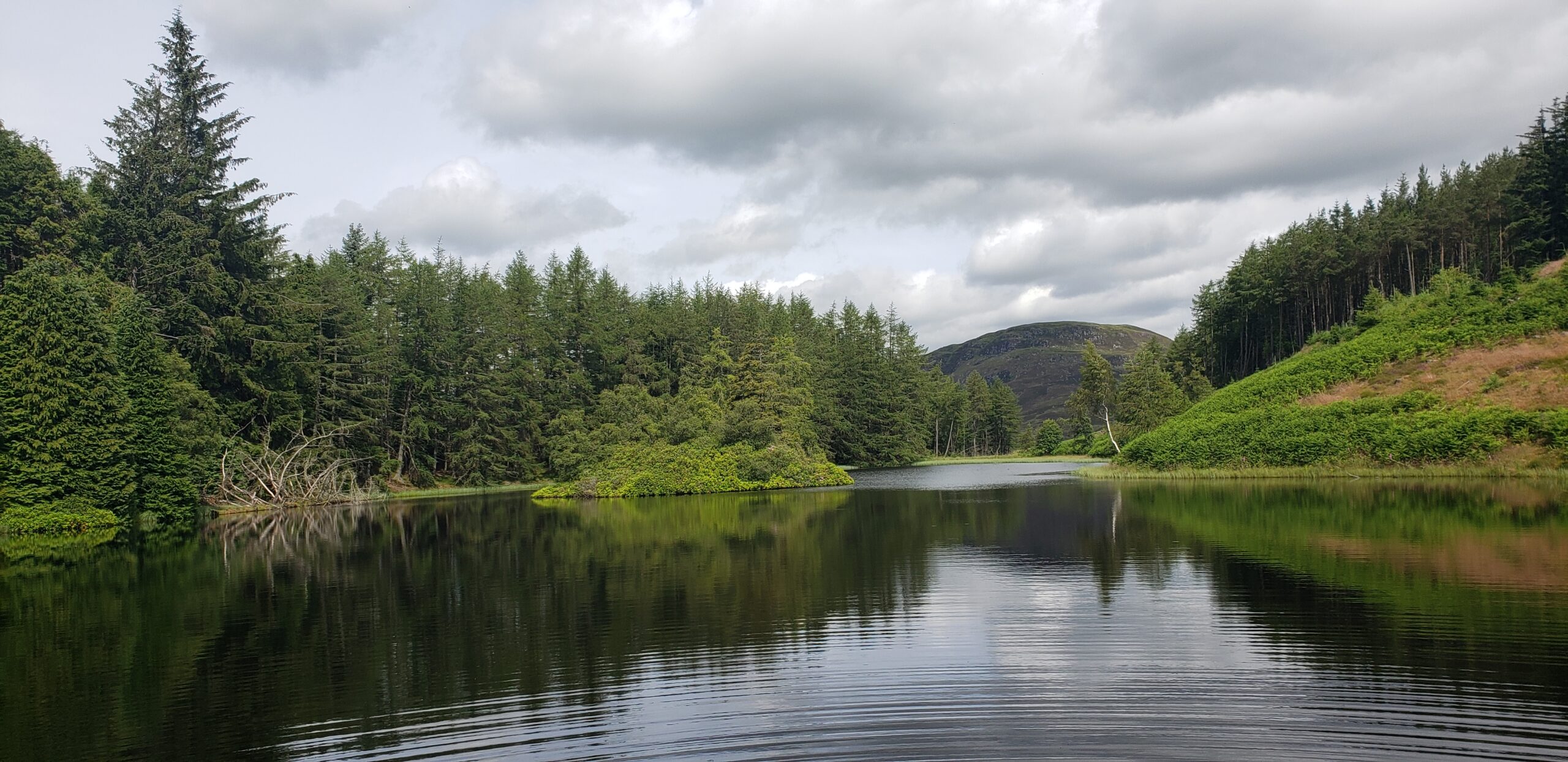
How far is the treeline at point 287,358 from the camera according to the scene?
30.1m

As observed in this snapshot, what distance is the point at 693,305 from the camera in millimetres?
79188

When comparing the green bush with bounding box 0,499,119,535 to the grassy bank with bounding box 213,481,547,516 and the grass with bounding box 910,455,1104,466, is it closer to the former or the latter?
the grassy bank with bounding box 213,481,547,516

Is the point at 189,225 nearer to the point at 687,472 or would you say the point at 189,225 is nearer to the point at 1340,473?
the point at 687,472

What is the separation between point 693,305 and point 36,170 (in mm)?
46371

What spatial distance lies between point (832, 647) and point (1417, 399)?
39.7 meters

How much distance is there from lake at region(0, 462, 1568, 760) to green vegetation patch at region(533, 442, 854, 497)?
23189 mm

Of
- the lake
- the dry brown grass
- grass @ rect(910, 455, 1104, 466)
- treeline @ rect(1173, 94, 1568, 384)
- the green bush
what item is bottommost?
grass @ rect(910, 455, 1104, 466)

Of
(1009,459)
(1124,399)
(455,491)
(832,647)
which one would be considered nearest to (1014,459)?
(1009,459)

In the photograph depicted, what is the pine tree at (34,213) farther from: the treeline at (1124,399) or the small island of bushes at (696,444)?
the treeline at (1124,399)

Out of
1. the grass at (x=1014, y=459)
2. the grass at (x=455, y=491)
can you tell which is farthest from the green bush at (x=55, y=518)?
the grass at (x=1014, y=459)

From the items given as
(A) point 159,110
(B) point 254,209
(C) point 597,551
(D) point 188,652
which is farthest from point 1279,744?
(A) point 159,110

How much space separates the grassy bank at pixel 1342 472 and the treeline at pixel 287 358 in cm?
1917

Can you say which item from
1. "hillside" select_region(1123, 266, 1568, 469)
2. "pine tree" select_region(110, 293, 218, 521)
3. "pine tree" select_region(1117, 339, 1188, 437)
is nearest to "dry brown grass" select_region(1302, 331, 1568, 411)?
"hillside" select_region(1123, 266, 1568, 469)

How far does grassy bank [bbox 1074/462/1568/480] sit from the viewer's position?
33.2 metres
